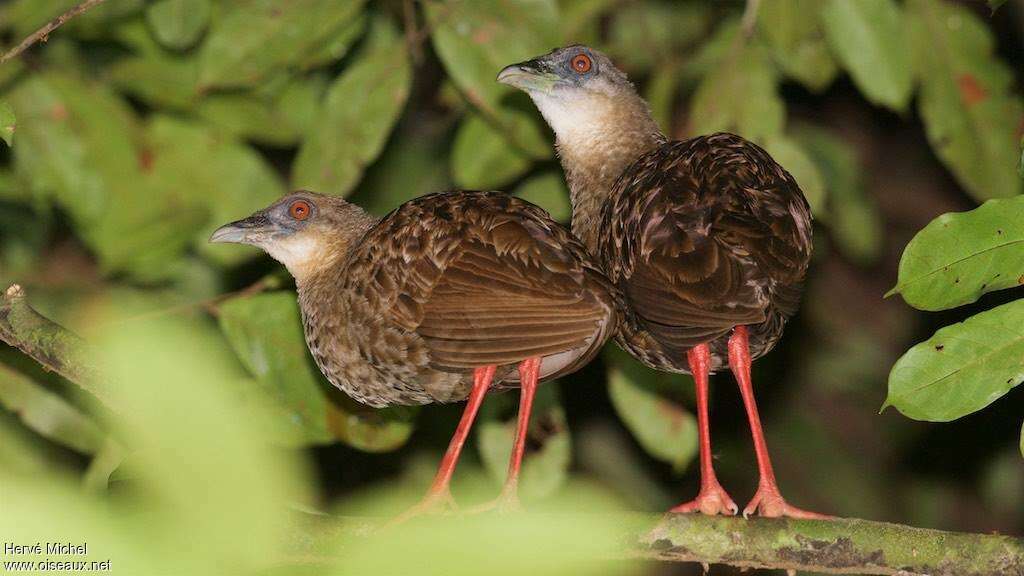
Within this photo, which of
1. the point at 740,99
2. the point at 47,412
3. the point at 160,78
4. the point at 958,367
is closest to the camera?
the point at 958,367

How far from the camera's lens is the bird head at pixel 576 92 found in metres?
4.54

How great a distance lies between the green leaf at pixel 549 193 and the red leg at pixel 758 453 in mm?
1443

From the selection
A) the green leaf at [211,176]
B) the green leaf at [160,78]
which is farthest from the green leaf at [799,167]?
the green leaf at [160,78]

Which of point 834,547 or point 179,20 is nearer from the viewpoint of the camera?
point 834,547

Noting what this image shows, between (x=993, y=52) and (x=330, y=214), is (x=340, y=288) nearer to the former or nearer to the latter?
(x=330, y=214)

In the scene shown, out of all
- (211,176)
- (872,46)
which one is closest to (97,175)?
(211,176)

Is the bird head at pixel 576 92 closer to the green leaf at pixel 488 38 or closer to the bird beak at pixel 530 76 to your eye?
the bird beak at pixel 530 76

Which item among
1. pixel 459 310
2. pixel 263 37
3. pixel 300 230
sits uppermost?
pixel 263 37

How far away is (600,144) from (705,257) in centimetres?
133

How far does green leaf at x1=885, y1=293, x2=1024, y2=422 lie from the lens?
2.78m

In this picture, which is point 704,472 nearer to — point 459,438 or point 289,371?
point 459,438

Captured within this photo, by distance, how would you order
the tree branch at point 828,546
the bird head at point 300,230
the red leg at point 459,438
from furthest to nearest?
the bird head at point 300,230, the red leg at point 459,438, the tree branch at point 828,546

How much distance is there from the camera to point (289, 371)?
426cm

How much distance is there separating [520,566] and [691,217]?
8.19ft
